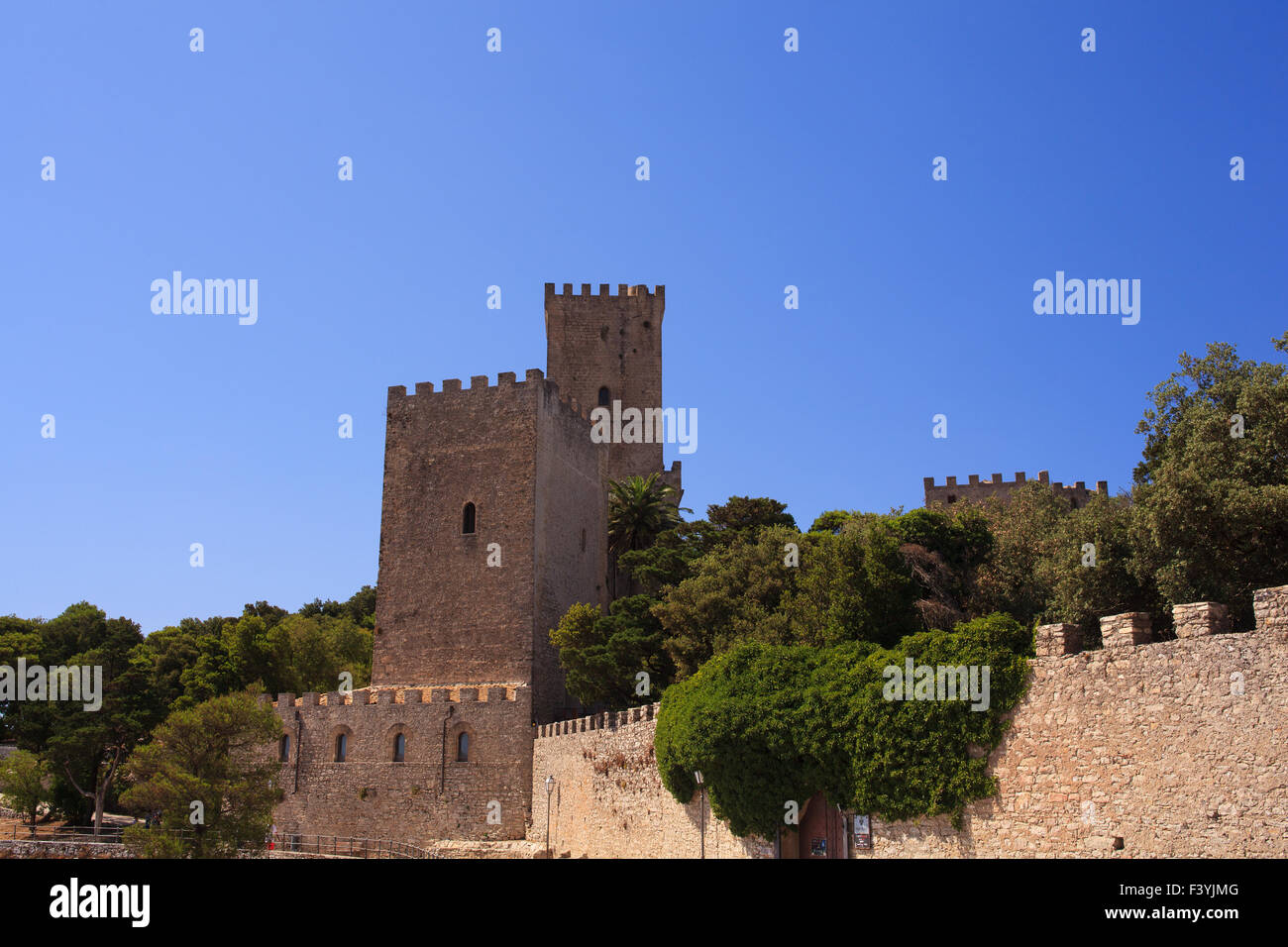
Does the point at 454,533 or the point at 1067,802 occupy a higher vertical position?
the point at 454,533

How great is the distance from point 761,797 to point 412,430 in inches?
755

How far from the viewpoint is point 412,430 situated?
1331 inches

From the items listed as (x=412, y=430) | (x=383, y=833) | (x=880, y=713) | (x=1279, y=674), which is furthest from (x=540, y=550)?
(x=1279, y=674)

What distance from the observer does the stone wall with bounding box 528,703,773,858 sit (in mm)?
20183

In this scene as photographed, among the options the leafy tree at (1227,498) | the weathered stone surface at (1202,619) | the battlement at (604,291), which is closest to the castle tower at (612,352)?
the battlement at (604,291)

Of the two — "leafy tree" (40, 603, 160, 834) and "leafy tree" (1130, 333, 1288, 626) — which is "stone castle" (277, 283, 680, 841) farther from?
"leafy tree" (1130, 333, 1288, 626)

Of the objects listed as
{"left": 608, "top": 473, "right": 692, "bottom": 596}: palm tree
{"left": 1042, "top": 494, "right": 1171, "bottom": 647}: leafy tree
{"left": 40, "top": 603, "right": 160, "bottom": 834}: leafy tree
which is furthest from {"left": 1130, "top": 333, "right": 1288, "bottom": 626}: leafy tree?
{"left": 40, "top": 603, "right": 160, "bottom": 834}: leafy tree

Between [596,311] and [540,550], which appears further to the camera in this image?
[596,311]

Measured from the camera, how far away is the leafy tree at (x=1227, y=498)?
15.1 m

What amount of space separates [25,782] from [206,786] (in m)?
19.6

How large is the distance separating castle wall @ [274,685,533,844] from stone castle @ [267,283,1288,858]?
0.17 feet

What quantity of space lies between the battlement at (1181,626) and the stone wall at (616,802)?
6.46 m

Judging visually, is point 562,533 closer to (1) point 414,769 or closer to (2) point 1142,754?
(1) point 414,769
